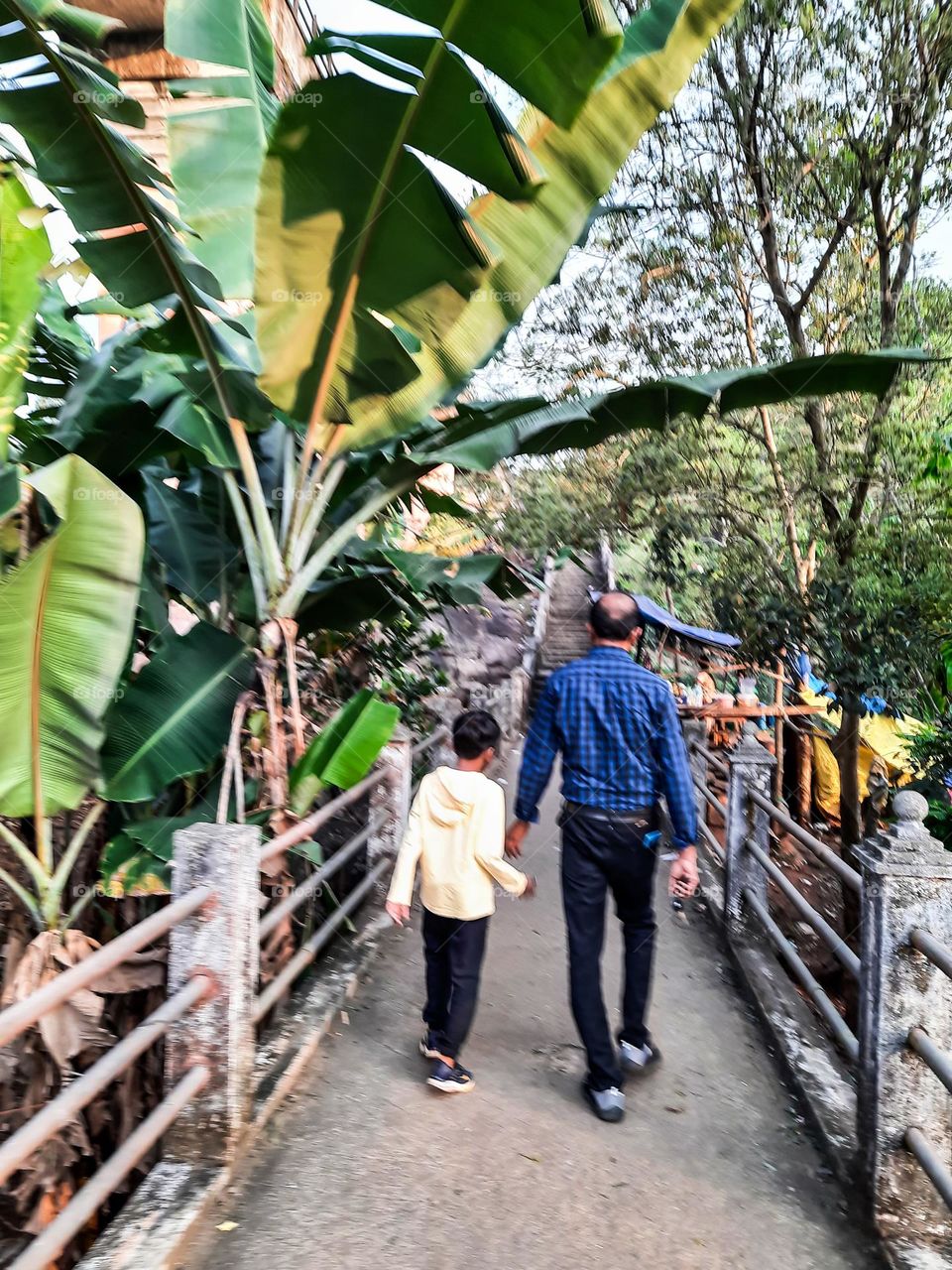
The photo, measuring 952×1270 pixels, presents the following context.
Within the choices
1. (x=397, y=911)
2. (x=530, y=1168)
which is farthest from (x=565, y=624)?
(x=530, y=1168)

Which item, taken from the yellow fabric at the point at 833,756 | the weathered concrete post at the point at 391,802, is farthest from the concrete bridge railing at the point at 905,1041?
the yellow fabric at the point at 833,756

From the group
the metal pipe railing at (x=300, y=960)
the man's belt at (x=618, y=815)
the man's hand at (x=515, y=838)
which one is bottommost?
the metal pipe railing at (x=300, y=960)

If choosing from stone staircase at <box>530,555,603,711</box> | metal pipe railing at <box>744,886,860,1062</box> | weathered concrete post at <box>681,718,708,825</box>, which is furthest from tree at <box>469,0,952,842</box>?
stone staircase at <box>530,555,603,711</box>

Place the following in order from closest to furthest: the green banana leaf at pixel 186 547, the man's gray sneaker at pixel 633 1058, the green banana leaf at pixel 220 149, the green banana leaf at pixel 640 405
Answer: the man's gray sneaker at pixel 633 1058
the green banana leaf at pixel 640 405
the green banana leaf at pixel 220 149
the green banana leaf at pixel 186 547

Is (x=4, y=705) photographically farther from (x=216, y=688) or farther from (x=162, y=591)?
(x=162, y=591)

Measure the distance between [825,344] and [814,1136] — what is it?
8.47m

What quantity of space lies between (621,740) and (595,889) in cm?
58

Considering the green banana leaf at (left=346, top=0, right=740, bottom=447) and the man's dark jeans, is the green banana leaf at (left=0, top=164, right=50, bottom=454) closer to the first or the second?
the green banana leaf at (left=346, top=0, right=740, bottom=447)

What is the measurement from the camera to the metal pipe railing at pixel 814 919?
380 cm

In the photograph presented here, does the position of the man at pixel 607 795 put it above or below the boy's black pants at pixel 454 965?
above

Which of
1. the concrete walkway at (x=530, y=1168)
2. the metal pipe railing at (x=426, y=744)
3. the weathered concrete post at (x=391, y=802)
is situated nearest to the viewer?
the concrete walkway at (x=530, y=1168)

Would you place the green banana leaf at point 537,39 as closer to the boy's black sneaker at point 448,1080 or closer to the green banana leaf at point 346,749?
the green banana leaf at point 346,749

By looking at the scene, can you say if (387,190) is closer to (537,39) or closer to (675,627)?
(537,39)

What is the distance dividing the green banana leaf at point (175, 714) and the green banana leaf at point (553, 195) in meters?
1.18
